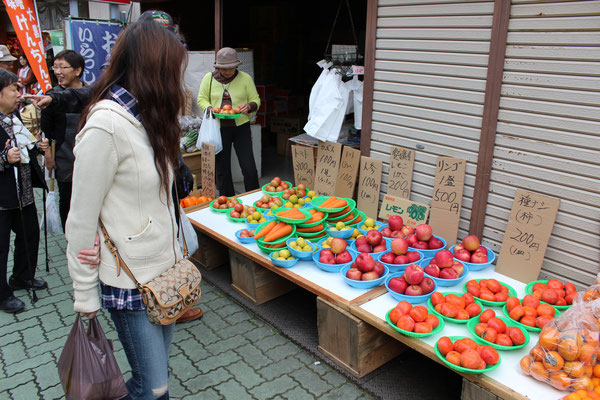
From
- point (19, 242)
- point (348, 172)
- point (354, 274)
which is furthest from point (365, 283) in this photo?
point (19, 242)

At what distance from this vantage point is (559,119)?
3.27 metres

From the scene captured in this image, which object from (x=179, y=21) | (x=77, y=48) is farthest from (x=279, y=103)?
(x=77, y=48)

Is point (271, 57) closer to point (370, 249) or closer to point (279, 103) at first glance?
point (279, 103)

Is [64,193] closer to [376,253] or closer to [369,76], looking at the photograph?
[376,253]

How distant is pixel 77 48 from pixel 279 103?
13.0 ft

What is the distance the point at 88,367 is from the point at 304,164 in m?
3.78

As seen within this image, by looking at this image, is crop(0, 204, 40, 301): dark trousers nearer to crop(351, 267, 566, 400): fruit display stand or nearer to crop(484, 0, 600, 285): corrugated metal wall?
crop(351, 267, 566, 400): fruit display stand

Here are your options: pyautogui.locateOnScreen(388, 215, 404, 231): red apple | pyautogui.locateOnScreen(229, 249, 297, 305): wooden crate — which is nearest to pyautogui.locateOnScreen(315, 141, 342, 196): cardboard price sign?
pyautogui.locateOnScreen(388, 215, 404, 231): red apple

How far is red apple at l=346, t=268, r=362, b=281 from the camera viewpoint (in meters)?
3.39

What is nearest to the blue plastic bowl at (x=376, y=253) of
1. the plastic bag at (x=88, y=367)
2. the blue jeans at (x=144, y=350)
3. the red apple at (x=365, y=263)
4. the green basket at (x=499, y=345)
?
the red apple at (x=365, y=263)

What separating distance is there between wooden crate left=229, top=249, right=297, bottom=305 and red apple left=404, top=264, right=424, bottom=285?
145 centimetres

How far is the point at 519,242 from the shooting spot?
3.46 meters

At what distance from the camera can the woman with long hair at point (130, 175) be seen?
1.83 m

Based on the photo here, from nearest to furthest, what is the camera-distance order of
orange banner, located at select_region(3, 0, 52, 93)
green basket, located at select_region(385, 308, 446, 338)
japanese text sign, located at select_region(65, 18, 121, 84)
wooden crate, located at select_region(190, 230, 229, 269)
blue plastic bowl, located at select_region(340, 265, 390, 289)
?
green basket, located at select_region(385, 308, 446, 338) → blue plastic bowl, located at select_region(340, 265, 390, 289) → wooden crate, located at select_region(190, 230, 229, 269) → orange banner, located at select_region(3, 0, 52, 93) → japanese text sign, located at select_region(65, 18, 121, 84)
